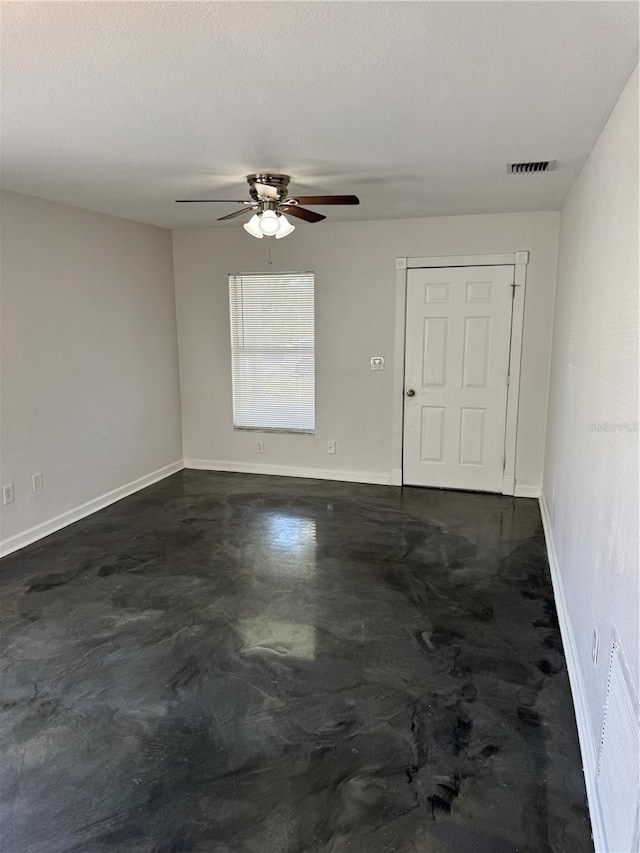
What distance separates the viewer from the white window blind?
5.30 meters

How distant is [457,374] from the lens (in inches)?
195

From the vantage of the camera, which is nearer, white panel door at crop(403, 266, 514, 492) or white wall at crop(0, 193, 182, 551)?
white wall at crop(0, 193, 182, 551)

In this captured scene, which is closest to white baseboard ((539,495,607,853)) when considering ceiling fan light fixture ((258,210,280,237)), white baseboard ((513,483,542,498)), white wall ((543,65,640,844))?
white wall ((543,65,640,844))

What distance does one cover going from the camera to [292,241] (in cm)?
515

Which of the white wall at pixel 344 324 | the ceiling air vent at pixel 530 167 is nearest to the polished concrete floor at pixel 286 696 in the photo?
the white wall at pixel 344 324

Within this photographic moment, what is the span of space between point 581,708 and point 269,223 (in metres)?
2.83

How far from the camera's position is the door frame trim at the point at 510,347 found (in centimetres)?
466

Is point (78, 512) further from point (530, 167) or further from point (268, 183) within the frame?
point (530, 167)

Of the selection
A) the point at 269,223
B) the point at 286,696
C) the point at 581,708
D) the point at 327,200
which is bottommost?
the point at 286,696

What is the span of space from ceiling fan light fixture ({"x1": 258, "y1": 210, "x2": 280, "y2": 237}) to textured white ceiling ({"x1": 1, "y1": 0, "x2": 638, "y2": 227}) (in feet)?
0.83

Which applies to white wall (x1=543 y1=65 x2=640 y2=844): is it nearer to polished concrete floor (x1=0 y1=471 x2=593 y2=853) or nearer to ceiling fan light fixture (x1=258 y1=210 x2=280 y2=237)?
polished concrete floor (x1=0 y1=471 x2=593 y2=853)

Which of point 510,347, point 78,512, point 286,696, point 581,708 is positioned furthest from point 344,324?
point 581,708

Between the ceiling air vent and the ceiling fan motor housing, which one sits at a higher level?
the ceiling air vent

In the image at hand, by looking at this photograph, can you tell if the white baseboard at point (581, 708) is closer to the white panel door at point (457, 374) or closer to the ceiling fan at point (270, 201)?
the white panel door at point (457, 374)
